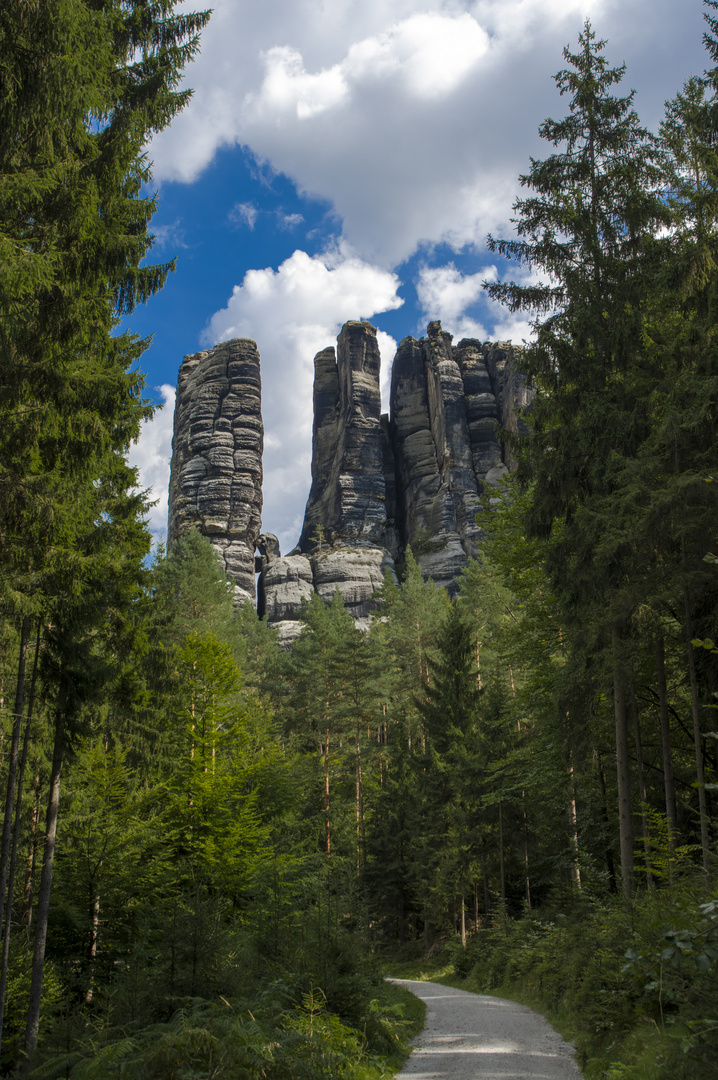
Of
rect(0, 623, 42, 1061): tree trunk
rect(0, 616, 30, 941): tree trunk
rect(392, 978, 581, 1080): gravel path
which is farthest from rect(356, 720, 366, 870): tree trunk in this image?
rect(0, 616, 30, 941): tree trunk

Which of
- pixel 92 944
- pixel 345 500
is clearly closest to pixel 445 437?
pixel 345 500

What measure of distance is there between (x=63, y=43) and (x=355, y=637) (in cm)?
2499

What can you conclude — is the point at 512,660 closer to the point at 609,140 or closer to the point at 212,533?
the point at 609,140

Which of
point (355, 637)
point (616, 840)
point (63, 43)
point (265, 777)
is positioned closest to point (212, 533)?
point (355, 637)

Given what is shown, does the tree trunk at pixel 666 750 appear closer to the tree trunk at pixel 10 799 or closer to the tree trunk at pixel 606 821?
→ the tree trunk at pixel 606 821

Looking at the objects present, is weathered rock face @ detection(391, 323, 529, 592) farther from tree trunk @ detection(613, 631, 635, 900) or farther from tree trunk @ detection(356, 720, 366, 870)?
tree trunk @ detection(613, 631, 635, 900)

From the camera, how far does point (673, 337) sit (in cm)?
1099

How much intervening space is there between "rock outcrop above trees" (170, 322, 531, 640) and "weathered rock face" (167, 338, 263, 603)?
0.13m

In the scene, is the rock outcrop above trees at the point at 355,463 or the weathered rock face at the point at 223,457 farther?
the weathered rock face at the point at 223,457

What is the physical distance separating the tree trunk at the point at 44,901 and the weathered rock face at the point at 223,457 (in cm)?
4821

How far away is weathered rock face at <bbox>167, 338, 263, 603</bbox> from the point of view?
206ft

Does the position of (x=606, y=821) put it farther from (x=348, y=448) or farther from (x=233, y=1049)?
(x=348, y=448)

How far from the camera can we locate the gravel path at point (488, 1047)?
6707 mm

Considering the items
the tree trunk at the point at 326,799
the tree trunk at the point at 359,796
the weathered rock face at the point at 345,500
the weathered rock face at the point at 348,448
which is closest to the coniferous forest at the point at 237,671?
the tree trunk at the point at 326,799
